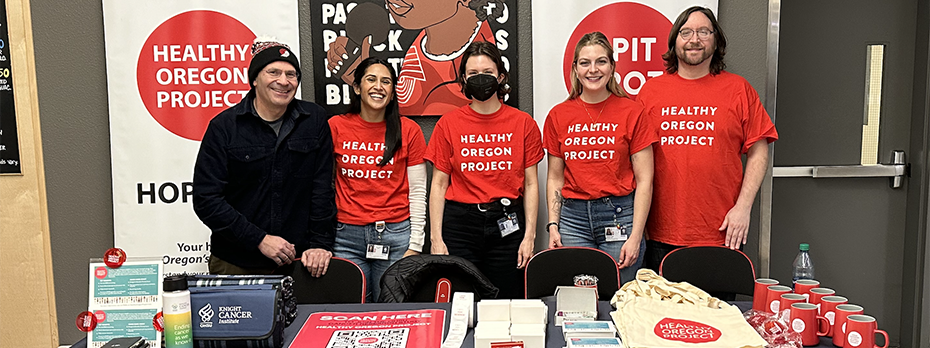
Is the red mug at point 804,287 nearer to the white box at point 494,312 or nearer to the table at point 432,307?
the table at point 432,307

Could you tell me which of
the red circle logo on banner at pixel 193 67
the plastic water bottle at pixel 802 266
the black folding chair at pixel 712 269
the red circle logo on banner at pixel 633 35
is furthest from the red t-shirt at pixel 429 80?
the plastic water bottle at pixel 802 266

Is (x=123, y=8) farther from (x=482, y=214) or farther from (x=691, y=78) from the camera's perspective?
(x=691, y=78)

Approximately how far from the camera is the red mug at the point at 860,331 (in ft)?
4.48

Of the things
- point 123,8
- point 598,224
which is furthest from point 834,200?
point 123,8

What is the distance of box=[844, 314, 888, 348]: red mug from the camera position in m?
1.36

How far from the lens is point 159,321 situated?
4.62 ft

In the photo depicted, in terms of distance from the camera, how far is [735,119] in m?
2.52

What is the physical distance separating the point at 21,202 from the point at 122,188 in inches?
22.5

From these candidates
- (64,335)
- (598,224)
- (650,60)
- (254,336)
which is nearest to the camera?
(254,336)

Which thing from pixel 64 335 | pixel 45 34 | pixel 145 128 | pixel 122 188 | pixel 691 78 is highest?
pixel 45 34

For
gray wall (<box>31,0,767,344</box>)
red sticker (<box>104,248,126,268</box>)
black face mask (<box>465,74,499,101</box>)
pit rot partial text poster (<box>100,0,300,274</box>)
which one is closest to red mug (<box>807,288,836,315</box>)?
black face mask (<box>465,74,499,101</box>)

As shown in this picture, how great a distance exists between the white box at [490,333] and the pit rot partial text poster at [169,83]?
6.54ft

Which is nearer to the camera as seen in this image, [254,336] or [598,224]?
[254,336]

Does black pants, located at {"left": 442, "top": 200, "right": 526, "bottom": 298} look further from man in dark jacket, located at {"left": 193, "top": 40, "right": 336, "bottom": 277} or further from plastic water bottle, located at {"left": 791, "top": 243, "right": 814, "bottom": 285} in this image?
plastic water bottle, located at {"left": 791, "top": 243, "right": 814, "bottom": 285}
